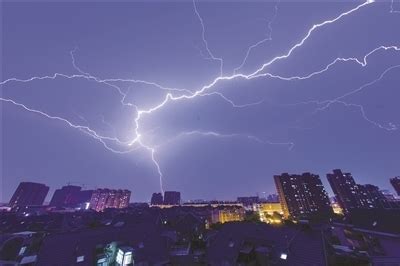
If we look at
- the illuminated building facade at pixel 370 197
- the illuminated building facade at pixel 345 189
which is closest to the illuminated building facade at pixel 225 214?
the illuminated building facade at pixel 345 189

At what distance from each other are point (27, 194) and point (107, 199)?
34.5 meters

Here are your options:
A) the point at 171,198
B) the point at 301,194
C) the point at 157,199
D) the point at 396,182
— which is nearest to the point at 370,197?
the point at 396,182

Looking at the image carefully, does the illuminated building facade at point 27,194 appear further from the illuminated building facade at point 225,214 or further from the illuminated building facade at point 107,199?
the illuminated building facade at point 225,214

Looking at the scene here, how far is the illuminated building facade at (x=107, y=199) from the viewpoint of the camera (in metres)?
107

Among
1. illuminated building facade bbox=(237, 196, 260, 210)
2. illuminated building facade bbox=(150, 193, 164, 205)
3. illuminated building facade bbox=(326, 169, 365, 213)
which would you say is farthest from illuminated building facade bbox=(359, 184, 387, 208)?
illuminated building facade bbox=(150, 193, 164, 205)

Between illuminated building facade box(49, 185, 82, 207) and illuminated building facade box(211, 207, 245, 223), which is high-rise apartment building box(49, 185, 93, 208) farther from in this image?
illuminated building facade box(211, 207, 245, 223)

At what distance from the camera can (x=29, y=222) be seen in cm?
3188

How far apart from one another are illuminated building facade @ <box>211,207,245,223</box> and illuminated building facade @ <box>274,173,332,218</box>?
35779 mm

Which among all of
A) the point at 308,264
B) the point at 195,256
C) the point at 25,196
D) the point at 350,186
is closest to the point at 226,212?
the point at 195,256

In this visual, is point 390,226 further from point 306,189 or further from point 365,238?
point 306,189

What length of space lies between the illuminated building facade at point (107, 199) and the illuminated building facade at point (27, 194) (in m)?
23.2

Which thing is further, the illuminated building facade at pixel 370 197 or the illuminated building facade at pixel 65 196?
the illuminated building facade at pixel 65 196

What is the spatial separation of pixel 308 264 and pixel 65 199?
12833cm

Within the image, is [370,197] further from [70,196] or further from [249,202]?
[70,196]
